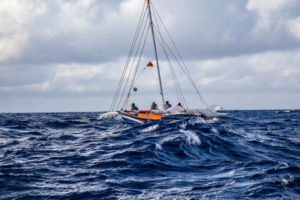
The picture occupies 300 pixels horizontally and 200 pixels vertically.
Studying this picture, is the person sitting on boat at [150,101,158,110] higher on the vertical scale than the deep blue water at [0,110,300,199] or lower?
higher

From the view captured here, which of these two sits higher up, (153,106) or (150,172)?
(153,106)

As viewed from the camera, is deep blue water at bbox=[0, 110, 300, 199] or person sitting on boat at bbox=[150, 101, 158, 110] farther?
person sitting on boat at bbox=[150, 101, 158, 110]

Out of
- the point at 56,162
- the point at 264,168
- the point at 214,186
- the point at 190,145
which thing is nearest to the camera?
the point at 214,186

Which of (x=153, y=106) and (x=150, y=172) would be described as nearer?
(x=150, y=172)

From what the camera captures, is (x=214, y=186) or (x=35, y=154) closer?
(x=214, y=186)

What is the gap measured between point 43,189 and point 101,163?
3.12 m

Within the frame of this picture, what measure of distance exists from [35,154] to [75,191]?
5.95m

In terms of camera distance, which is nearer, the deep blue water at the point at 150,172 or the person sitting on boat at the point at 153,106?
the deep blue water at the point at 150,172

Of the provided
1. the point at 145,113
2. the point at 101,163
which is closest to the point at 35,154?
the point at 101,163

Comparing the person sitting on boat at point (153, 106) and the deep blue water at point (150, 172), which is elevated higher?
the person sitting on boat at point (153, 106)

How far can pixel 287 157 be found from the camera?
1218cm

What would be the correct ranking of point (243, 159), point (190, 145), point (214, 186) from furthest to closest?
point (190, 145) < point (243, 159) < point (214, 186)

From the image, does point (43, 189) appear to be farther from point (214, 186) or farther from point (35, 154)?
point (35, 154)

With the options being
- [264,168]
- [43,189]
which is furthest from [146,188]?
[264,168]
